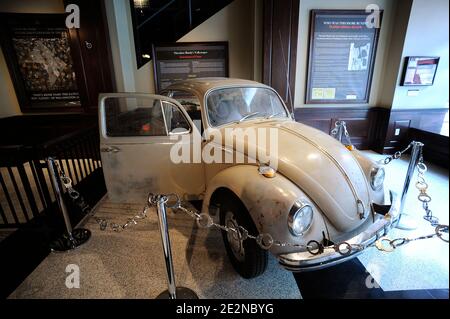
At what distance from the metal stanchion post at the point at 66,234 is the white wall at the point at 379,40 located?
415 cm

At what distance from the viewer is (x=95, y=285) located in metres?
1.81

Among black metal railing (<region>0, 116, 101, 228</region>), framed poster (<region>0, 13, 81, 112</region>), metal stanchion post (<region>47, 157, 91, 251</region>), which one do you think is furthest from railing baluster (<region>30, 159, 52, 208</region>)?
framed poster (<region>0, 13, 81, 112</region>)

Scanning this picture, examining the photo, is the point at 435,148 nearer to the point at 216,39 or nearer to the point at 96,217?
the point at 216,39

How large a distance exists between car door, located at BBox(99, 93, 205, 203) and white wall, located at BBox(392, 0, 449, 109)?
383 centimetres

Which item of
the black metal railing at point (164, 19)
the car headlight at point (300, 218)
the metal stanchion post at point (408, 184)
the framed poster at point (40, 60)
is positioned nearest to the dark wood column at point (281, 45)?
the black metal railing at point (164, 19)

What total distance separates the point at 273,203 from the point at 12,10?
530 centimetres

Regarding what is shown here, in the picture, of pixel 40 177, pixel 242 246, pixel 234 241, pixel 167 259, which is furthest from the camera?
pixel 40 177

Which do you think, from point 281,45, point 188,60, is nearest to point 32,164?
point 188,60

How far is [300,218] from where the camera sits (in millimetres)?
1422

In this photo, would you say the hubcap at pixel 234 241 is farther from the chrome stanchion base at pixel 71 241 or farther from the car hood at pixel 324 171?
the chrome stanchion base at pixel 71 241

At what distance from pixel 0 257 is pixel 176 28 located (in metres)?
4.27

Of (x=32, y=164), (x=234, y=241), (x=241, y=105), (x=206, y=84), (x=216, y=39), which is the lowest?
(x=234, y=241)
